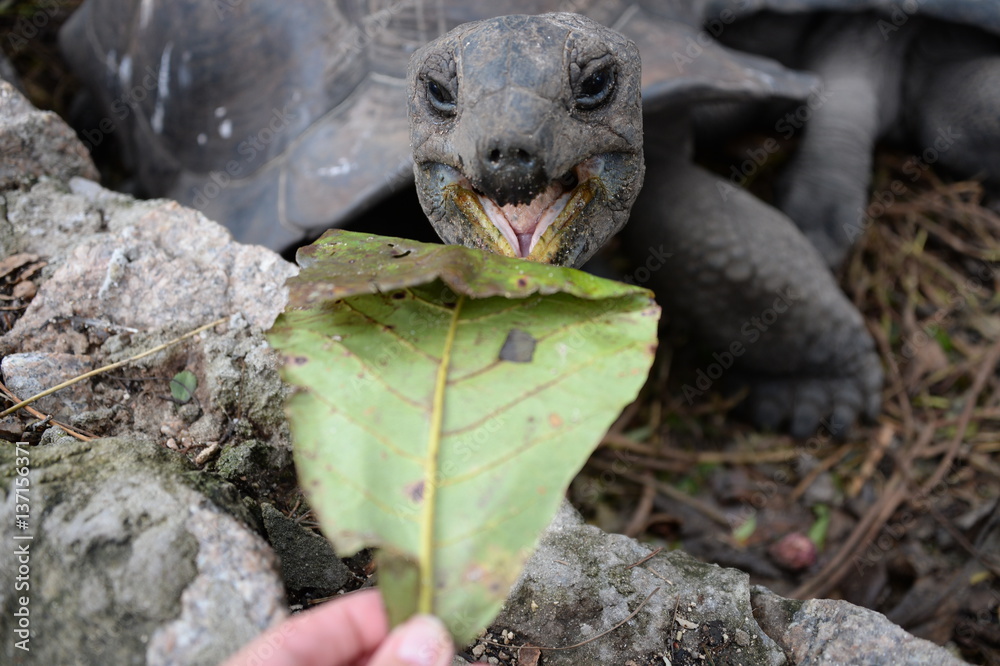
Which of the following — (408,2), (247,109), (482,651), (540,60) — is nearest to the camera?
(482,651)

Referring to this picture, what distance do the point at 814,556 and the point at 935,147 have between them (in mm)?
1874

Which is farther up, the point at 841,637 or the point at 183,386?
the point at 183,386

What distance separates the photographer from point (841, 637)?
114 centimetres

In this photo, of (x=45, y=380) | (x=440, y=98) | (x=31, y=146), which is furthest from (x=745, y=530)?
(x=31, y=146)

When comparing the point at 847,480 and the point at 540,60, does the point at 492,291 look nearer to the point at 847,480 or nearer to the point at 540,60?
the point at 540,60

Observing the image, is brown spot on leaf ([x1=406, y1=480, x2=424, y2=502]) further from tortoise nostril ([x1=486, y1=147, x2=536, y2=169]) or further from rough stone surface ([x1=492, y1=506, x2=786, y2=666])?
tortoise nostril ([x1=486, y1=147, x2=536, y2=169])

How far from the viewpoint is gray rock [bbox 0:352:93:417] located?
1.31 m

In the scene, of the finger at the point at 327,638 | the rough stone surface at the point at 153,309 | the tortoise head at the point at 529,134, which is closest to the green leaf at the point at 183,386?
the rough stone surface at the point at 153,309

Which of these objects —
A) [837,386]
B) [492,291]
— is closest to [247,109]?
[492,291]

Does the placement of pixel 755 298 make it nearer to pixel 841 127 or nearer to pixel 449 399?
pixel 841 127

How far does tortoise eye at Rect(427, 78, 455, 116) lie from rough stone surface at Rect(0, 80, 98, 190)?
102cm

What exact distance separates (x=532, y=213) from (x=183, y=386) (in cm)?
72

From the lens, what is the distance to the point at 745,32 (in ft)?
9.38

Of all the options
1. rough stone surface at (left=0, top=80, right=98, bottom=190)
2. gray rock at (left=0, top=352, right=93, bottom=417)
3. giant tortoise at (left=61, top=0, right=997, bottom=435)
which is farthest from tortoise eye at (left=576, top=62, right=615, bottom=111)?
rough stone surface at (left=0, top=80, right=98, bottom=190)
